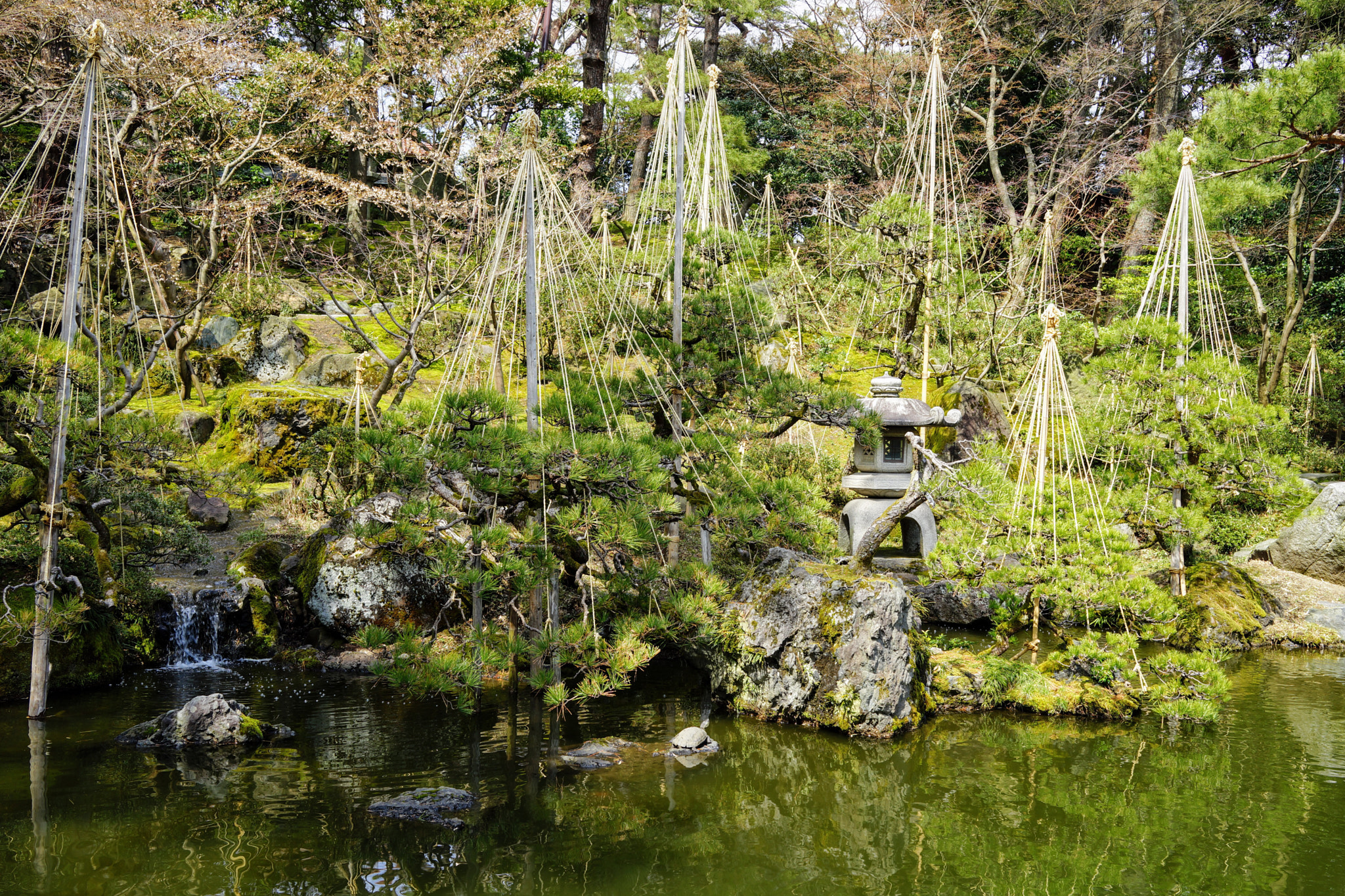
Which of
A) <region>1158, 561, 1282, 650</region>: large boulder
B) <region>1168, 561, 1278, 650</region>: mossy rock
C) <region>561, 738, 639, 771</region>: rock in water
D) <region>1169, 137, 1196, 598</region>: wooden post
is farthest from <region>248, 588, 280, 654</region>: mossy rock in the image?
<region>1168, 561, 1278, 650</region>: mossy rock

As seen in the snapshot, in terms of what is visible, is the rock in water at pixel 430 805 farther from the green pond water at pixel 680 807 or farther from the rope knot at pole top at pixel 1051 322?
the rope knot at pole top at pixel 1051 322

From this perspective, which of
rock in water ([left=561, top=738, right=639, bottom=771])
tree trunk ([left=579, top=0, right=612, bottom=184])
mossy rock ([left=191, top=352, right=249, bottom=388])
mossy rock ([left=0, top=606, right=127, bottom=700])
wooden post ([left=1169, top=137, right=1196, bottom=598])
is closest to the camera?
rock in water ([left=561, top=738, right=639, bottom=771])

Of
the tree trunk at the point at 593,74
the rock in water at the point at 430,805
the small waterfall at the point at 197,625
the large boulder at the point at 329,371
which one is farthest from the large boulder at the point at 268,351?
the rock in water at the point at 430,805

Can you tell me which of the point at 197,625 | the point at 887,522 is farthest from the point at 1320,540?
the point at 197,625

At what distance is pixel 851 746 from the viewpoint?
20.6 ft

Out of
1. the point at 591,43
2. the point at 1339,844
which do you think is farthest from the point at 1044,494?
the point at 591,43

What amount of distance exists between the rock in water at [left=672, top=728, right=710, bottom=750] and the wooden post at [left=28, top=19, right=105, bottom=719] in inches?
183

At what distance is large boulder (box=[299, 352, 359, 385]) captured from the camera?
51.8 ft

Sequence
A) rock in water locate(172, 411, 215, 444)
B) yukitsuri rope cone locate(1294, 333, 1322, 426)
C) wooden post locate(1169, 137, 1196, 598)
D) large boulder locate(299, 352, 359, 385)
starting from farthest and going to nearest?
large boulder locate(299, 352, 359, 385) → yukitsuri rope cone locate(1294, 333, 1322, 426) → rock in water locate(172, 411, 215, 444) → wooden post locate(1169, 137, 1196, 598)

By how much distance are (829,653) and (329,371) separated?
1226 cm

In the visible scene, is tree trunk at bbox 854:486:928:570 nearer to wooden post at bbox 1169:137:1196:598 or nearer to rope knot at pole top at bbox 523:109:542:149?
wooden post at bbox 1169:137:1196:598

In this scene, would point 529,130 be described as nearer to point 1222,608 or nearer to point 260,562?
point 260,562

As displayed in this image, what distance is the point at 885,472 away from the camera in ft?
32.0

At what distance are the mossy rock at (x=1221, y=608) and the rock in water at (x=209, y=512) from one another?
1121 centimetres
